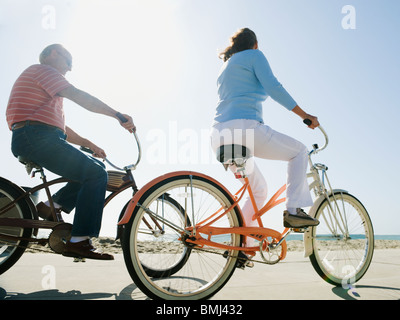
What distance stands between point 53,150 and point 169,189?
103 centimetres

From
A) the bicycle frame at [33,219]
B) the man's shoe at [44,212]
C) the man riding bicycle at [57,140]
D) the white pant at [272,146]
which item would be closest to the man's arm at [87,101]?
the man riding bicycle at [57,140]

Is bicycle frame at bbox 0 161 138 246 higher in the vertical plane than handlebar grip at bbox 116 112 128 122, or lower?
lower

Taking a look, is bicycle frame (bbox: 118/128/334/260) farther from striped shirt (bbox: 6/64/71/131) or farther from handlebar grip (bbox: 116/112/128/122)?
striped shirt (bbox: 6/64/71/131)

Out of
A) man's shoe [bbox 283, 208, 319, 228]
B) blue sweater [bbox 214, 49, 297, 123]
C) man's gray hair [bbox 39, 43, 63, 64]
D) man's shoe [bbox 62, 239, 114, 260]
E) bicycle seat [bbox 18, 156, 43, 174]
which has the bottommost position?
man's shoe [bbox 62, 239, 114, 260]

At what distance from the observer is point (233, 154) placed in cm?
249

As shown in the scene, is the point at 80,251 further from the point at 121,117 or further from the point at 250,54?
the point at 250,54

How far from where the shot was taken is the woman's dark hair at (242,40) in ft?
9.39

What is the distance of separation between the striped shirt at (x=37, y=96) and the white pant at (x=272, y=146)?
4.36 ft

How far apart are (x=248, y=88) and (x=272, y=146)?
53 centimetres

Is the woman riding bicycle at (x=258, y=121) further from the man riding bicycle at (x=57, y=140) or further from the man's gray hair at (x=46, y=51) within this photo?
the man's gray hair at (x=46, y=51)

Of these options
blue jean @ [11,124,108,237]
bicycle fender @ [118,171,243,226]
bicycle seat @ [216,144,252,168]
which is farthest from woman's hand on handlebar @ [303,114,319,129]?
blue jean @ [11,124,108,237]

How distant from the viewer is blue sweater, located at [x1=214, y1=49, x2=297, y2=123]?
2.63 meters

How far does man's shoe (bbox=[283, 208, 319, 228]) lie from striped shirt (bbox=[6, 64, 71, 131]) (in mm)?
2057
